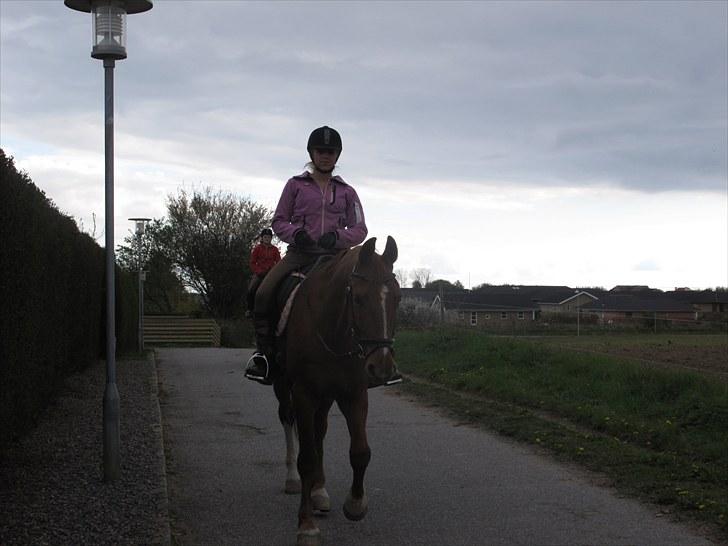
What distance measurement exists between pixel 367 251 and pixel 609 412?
6562 millimetres

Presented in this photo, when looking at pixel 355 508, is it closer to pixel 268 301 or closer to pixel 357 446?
pixel 357 446

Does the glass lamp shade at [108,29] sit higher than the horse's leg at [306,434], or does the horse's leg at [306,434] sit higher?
the glass lamp shade at [108,29]

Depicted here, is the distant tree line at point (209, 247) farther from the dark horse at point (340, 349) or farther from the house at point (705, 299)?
the house at point (705, 299)

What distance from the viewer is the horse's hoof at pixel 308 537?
571cm

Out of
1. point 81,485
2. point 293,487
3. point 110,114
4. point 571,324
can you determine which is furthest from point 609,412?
point 571,324

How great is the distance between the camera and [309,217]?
696cm

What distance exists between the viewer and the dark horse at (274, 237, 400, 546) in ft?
18.2

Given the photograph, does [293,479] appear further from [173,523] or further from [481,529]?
[481,529]

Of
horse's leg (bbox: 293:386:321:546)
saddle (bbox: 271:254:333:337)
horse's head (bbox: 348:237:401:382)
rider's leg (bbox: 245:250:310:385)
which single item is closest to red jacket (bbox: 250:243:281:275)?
rider's leg (bbox: 245:250:310:385)

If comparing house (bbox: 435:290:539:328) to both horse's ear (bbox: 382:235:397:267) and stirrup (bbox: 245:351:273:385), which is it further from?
horse's ear (bbox: 382:235:397:267)

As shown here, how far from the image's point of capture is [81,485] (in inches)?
287

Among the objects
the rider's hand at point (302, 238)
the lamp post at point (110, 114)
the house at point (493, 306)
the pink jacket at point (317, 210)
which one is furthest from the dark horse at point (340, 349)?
the house at point (493, 306)

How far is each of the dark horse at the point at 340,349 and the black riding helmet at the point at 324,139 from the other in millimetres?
1090

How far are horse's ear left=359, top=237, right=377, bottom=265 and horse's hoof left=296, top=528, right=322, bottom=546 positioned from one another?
178 centimetres
